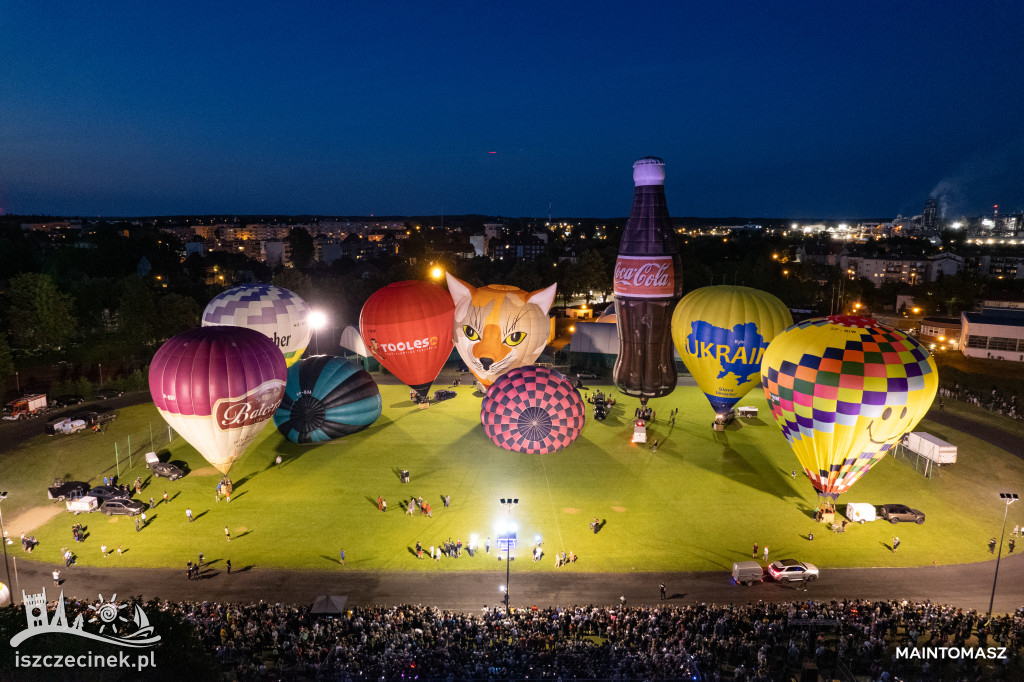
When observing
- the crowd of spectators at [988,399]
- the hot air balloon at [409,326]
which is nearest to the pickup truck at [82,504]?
the hot air balloon at [409,326]

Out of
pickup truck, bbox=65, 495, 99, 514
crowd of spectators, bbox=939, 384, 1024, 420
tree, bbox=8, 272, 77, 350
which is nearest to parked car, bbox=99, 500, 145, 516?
pickup truck, bbox=65, 495, 99, 514

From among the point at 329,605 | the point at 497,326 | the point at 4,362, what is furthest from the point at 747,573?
the point at 4,362

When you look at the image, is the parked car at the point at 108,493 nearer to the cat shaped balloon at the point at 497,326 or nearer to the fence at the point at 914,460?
the cat shaped balloon at the point at 497,326

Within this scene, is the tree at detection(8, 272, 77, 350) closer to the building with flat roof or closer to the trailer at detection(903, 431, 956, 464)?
the trailer at detection(903, 431, 956, 464)

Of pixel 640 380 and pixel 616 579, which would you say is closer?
pixel 616 579

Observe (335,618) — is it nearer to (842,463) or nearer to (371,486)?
(371,486)

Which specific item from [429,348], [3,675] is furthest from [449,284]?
[3,675]
